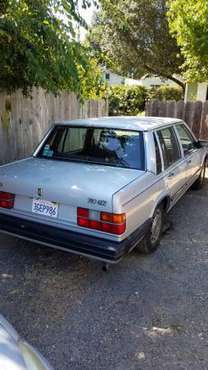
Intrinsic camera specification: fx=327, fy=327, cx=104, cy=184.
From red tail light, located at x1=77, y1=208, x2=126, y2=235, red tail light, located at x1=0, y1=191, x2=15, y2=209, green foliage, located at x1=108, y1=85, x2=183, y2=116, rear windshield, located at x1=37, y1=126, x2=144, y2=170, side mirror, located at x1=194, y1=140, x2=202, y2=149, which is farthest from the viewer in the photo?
green foliage, located at x1=108, y1=85, x2=183, y2=116

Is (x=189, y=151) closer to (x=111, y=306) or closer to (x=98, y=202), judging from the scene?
(x=98, y=202)

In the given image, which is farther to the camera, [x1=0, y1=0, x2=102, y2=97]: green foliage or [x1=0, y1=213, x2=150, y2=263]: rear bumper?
[x1=0, y1=0, x2=102, y2=97]: green foliage

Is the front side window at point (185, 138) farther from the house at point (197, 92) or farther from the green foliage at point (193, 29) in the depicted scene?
the house at point (197, 92)

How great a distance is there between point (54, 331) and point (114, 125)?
2507mm

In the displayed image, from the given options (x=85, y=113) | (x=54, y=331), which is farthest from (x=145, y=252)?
(x=85, y=113)

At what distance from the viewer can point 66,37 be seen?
404cm

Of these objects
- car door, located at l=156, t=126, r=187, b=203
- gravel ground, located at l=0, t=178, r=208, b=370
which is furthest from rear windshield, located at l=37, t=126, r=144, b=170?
gravel ground, located at l=0, t=178, r=208, b=370

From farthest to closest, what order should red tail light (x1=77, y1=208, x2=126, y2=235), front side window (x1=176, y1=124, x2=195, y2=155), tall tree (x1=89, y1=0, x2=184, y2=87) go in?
tall tree (x1=89, y1=0, x2=184, y2=87), front side window (x1=176, y1=124, x2=195, y2=155), red tail light (x1=77, y1=208, x2=126, y2=235)

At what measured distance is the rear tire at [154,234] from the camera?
3.92 m

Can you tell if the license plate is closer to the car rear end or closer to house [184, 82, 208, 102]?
the car rear end

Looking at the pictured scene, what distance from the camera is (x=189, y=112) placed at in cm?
918

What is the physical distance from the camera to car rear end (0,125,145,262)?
10.1ft

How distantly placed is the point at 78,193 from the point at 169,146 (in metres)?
1.91

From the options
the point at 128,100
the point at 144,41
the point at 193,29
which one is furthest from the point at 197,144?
the point at 128,100
